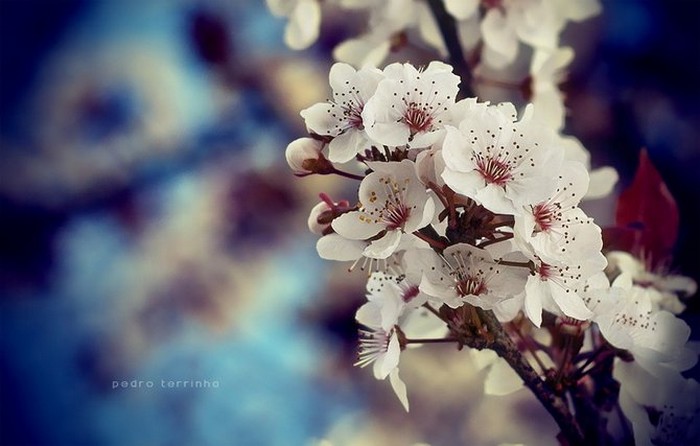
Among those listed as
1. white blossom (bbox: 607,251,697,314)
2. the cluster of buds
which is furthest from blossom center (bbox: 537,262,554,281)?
white blossom (bbox: 607,251,697,314)

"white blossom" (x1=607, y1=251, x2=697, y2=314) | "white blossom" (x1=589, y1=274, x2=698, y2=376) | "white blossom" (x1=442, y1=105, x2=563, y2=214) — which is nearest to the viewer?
"white blossom" (x1=442, y1=105, x2=563, y2=214)

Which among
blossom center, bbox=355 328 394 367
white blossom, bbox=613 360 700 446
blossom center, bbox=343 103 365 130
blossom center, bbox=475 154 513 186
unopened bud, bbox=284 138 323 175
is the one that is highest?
blossom center, bbox=343 103 365 130

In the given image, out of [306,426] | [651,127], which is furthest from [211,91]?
[651,127]

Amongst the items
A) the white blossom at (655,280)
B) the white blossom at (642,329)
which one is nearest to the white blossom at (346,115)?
the white blossom at (642,329)

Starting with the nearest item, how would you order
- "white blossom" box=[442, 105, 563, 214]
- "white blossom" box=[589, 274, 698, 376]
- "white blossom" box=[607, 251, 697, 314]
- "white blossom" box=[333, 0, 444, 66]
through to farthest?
"white blossom" box=[442, 105, 563, 214] < "white blossom" box=[589, 274, 698, 376] < "white blossom" box=[607, 251, 697, 314] < "white blossom" box=[333, 0, 444, 66]

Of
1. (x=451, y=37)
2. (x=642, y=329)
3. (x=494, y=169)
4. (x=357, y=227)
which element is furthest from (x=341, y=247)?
(x=451, y=37)

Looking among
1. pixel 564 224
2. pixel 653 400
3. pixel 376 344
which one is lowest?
pixel 653 400

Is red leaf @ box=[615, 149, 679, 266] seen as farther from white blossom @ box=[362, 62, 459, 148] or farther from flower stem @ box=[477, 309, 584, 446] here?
white blossom @ box=[362, 62, 459, 148]

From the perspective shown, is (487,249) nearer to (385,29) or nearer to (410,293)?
(410,293)
